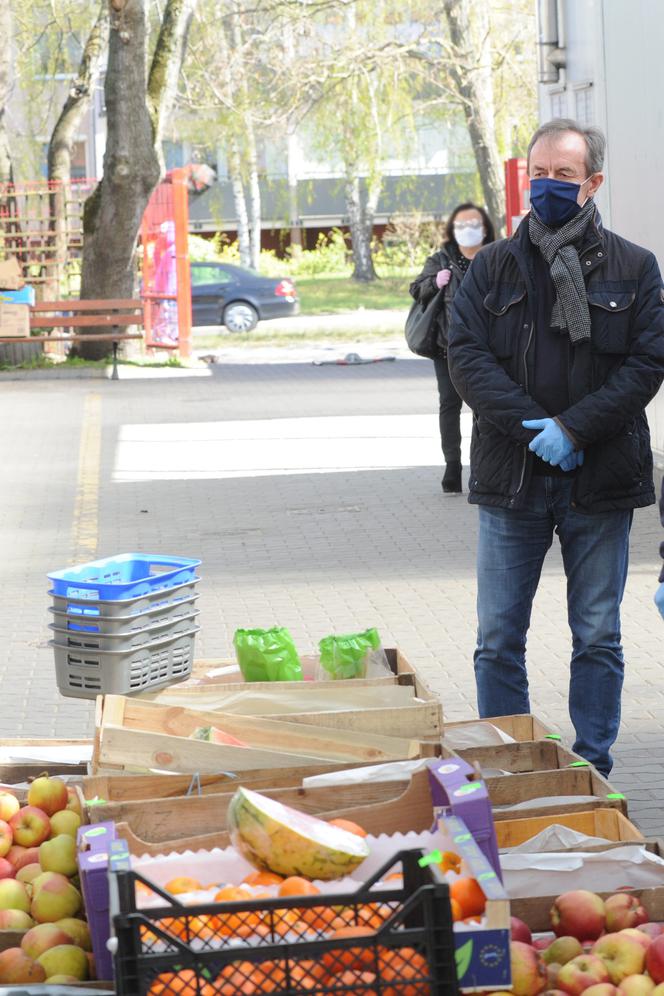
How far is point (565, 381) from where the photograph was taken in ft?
15.8

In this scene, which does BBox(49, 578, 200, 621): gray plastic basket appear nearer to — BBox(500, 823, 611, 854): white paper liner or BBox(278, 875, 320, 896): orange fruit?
BBox(500, 823, 611, 854): white paper liner

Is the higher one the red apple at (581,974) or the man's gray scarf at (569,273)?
the man's gray scarf at (569,273)

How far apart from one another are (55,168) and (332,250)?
1098 inches

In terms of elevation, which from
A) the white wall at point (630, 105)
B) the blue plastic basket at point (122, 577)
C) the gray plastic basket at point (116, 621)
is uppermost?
the white wall at point (630, 105)

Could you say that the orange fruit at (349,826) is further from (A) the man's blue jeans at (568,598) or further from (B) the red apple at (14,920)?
(A) the man's blue jeans at (568,598)

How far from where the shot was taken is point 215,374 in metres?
24.9

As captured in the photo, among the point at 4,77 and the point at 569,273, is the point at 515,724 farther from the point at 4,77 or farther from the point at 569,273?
the point at 4,77

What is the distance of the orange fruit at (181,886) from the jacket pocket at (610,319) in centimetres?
220

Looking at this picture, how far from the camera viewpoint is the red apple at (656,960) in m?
3.10

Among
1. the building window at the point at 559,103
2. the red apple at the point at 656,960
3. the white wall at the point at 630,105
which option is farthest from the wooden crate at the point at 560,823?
the building window at the point at 559,103

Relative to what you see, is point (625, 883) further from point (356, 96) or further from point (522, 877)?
point (356, 96)

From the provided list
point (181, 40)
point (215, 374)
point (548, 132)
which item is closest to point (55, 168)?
point (181, 40)

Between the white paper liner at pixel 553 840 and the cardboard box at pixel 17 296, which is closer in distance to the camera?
the white paper liner at pixel 553 840

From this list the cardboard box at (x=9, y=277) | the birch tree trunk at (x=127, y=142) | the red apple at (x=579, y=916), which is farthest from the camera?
the cardboard box at (x=9, y=277)
